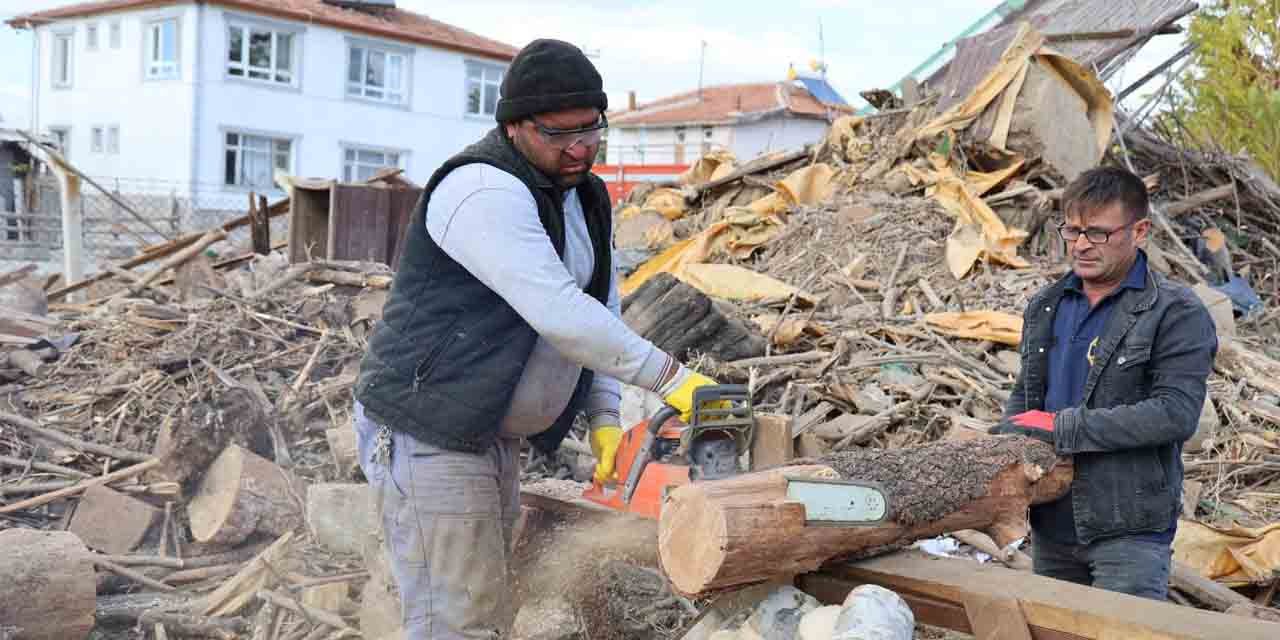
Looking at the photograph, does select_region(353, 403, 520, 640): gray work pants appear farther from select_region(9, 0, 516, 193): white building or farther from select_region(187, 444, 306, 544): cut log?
select_region(9, 0, 516, 193): white building

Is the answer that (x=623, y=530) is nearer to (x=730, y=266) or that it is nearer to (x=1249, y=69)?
(x=730, y=266)

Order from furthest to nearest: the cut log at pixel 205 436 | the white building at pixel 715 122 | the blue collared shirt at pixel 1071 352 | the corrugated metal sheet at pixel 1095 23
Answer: the white building at pixel 715 122, the corrugated metal sheet at pixel 1095 23, the cut log at pixel 205 436, the blue collared shirt at pixel 1071 352

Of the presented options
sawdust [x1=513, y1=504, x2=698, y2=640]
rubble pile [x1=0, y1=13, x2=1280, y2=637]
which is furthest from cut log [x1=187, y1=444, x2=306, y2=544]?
sawdust [x1=513, y1=504, x2=698, y2=640]

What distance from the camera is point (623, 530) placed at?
339 cm

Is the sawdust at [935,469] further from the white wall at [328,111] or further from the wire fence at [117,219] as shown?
the white wall at [328,111]

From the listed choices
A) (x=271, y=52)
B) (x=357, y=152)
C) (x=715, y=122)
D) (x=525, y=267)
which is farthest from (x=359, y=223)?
(x=715, y=122)

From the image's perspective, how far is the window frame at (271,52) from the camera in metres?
27.8

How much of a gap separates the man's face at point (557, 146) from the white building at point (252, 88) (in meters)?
25.4

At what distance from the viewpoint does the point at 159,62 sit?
1120 inches

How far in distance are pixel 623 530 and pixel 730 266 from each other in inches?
196

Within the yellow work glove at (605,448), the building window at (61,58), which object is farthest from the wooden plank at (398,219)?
the building window at (61,58)

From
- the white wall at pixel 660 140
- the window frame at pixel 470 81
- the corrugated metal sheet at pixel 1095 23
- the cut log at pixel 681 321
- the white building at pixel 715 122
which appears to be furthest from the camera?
the white wall at pixel 660 140

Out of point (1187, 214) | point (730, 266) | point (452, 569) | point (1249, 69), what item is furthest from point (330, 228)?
point (1249, 69)

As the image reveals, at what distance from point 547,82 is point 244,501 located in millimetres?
3371
